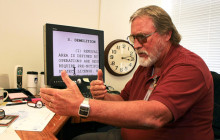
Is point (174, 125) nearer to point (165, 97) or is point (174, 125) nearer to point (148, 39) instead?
point (165, 97)

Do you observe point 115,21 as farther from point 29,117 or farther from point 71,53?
point 29,117

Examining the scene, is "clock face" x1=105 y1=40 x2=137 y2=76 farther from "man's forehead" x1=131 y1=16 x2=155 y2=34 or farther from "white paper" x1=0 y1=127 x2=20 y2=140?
"white paper" x1=0 y1=127 x2=20 y2=140

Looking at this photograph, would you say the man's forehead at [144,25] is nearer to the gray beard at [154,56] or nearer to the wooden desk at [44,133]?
the gray beard at [154,56]

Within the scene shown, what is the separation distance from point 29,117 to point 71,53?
2.04ft

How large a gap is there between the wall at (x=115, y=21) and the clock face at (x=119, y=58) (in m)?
0.08

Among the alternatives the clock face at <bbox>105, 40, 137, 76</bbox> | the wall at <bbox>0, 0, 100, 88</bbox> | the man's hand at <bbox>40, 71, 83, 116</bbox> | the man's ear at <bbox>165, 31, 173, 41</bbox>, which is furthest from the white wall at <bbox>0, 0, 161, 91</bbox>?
the man's hand at <bbox>40, 71, 83, 116</bbox>

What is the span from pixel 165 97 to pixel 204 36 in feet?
5.24

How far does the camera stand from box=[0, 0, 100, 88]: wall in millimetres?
1618

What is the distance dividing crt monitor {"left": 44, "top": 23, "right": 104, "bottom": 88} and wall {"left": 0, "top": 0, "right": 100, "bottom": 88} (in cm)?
48

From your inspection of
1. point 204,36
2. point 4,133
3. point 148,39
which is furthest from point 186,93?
point 204,36

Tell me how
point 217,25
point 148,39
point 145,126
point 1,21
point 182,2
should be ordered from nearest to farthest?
point 145,126 < point 148,39 < point 1,21 < point 217,25 < point 182,2

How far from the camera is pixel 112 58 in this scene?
2.02m

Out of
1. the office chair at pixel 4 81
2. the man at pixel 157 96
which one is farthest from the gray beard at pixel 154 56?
the office chair at pixel 4 81

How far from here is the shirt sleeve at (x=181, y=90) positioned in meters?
0.76
